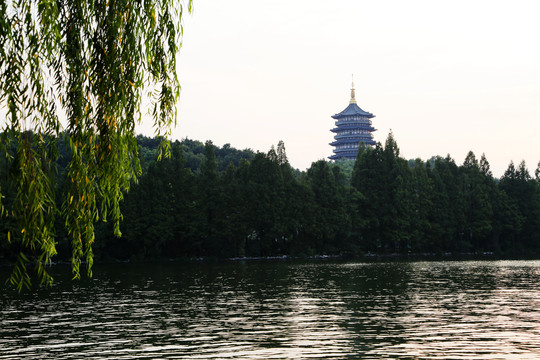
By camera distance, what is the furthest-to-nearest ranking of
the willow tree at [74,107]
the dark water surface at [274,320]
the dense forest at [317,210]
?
the dense forest at [317,210]
the dark water surface at [274,320]
the willow tree at [74,107]

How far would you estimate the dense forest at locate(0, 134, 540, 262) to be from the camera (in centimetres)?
8731

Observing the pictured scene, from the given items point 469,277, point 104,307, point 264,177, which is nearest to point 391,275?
point 469,277

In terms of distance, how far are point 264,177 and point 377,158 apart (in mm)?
23037

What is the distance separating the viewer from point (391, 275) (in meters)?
53.0

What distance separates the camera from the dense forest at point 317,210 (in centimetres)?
8731

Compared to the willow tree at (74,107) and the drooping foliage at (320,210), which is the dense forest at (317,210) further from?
the willow tree at (74,107)

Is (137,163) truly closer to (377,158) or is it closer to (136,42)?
(136,42)

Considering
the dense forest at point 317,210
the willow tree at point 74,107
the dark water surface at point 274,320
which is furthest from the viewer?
the dense forest at point 317,210

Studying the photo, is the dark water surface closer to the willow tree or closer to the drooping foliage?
the willow tree

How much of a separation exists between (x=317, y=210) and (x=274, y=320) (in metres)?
67.5

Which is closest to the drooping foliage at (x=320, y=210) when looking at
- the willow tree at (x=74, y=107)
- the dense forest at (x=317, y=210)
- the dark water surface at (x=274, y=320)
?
the dense forest at (x=317, y=210)

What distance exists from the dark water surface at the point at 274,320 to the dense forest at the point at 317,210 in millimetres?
41177

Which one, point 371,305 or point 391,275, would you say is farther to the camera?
point 391,275

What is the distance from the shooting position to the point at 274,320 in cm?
2658
